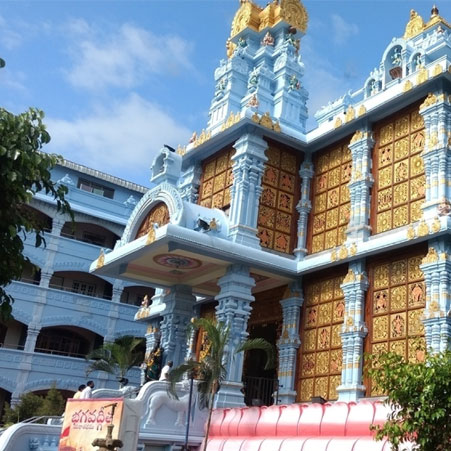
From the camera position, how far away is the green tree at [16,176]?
242 inches

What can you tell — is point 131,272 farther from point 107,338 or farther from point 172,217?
point 107,338

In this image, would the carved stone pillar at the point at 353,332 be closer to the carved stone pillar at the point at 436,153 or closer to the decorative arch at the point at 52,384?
the carved stone pillar at the point at 436,153

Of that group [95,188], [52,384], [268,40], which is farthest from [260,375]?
[95,188]

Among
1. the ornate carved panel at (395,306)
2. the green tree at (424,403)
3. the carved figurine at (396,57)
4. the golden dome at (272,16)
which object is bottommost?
the green tree at (424,403)

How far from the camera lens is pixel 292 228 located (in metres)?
18.5

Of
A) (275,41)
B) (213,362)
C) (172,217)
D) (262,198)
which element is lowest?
(213,362)

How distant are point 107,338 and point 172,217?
19.6m

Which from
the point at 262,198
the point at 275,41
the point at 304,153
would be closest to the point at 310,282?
the point at 262,198

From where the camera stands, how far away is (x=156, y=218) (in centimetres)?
1759

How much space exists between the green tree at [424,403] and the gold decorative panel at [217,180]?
35.6ft

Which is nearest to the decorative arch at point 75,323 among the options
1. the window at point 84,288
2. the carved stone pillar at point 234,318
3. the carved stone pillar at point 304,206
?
the window at point 84,288

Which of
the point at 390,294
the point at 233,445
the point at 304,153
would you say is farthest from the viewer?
the point at 304,153

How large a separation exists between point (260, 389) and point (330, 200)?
19.7ft

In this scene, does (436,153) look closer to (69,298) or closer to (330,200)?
(330,200)
